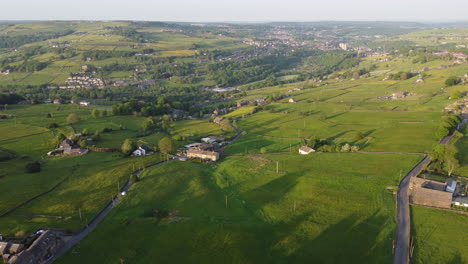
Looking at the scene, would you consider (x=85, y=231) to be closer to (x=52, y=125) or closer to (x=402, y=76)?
(x=52, y=125)

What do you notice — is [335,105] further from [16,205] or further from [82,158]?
[16,205]

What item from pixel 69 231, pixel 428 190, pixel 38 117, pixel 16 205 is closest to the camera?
pixel 69 231

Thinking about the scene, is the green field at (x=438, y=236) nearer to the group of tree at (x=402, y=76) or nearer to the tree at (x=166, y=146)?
the tree at (x=166, y=146)

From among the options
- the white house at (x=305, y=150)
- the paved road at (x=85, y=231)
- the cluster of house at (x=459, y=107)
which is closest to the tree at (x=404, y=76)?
the cluster of house at (x=459, y=107)

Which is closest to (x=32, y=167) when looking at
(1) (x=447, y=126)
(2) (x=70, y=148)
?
(2) (x=70, y=148)

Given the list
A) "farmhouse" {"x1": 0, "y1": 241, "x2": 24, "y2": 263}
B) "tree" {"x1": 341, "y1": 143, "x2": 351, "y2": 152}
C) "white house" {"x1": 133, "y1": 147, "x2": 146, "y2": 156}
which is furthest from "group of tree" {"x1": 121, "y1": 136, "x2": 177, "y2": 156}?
"tree" {"x1": 341, "y1": 143, "x2": 351, "y2": 152}

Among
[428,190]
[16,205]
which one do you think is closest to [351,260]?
[428,190]

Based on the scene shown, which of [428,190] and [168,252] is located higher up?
[428,190]
